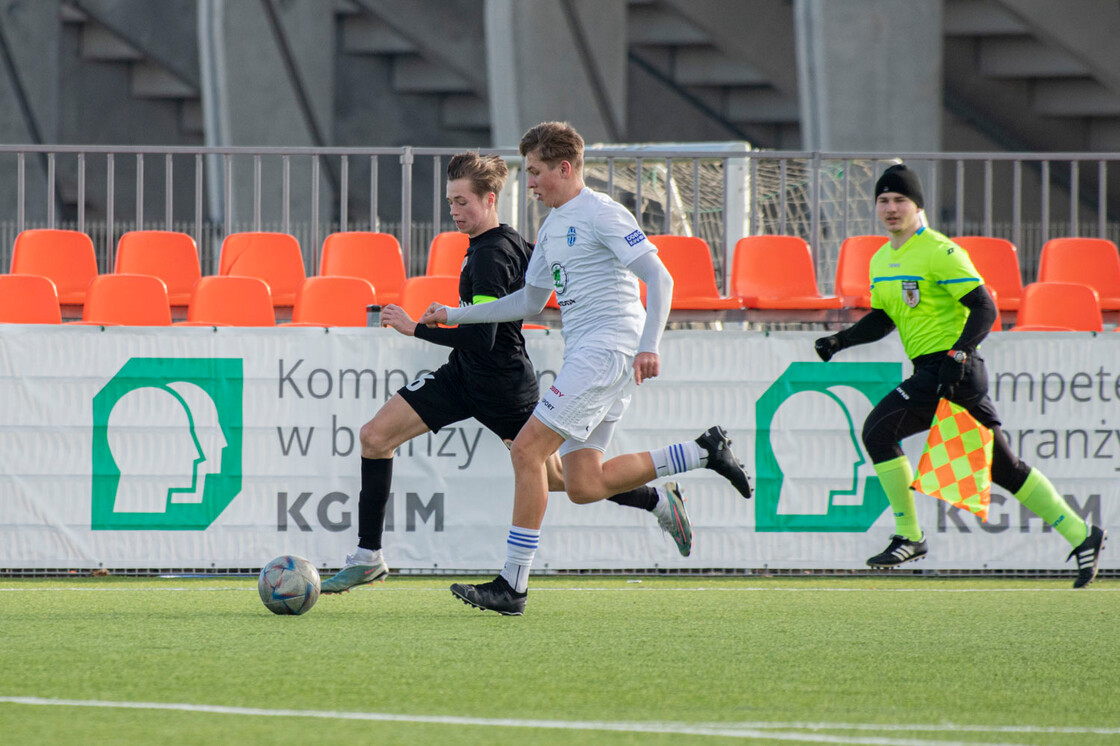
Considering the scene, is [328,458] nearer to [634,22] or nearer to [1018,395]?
[1018,395]

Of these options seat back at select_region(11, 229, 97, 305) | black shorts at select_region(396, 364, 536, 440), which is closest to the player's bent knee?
black shorts at select_region(396, 364, 536, 440)

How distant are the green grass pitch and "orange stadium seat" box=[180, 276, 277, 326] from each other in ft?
7.57

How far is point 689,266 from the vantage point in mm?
10273

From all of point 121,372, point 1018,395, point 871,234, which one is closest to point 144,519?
point 121,372

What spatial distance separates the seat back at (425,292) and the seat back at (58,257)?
119 inches

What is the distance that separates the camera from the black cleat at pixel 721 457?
6.25 meters

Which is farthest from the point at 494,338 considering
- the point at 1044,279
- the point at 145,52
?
the point at 145,52

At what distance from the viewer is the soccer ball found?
586 cm

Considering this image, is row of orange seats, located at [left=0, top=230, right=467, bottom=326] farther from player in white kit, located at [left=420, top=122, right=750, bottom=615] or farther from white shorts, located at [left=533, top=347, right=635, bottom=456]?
white shorts, located at [left=533, top=347, right=635, bottom=456]

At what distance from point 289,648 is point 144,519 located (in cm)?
304

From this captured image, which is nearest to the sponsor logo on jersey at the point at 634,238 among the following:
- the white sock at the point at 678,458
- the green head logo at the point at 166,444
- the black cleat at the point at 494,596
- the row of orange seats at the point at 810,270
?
the white sock at the point at 678,458

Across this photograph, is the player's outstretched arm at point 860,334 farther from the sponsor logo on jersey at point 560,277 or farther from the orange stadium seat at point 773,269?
the orange stadium seat at point 773,269

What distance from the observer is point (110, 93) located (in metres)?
32.7

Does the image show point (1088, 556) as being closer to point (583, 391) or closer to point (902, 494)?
point (902, 494)
